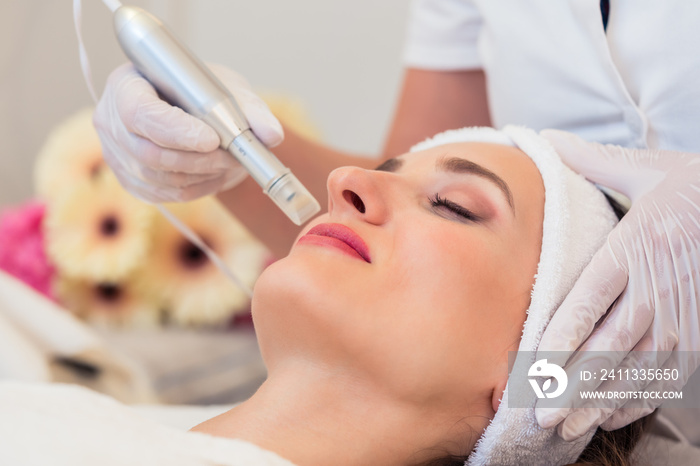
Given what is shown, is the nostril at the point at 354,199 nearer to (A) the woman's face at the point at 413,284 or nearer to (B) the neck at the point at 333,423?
(A) the woman's face at the point at 413,284

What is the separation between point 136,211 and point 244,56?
789 mm

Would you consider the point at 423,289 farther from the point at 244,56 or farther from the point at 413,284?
the point at 244,56

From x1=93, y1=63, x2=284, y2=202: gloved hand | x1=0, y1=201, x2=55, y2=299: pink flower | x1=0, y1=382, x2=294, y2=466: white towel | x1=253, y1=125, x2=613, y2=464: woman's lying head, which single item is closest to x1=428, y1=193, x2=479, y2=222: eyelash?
x1=253, y1=125, x2=613, y2=464: woman's lying head

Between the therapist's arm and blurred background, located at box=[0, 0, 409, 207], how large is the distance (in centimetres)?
60

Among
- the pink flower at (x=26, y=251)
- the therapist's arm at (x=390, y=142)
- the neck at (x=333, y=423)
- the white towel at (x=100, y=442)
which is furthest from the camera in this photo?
the pink flower at (x=26, y=251)

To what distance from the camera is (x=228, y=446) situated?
29.5 inches

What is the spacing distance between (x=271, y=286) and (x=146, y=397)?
0.67m

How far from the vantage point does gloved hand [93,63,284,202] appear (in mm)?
931

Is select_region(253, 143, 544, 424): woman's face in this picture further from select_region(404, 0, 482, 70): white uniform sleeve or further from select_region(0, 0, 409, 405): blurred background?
select_region(0, 0, 409, 405): blurred background

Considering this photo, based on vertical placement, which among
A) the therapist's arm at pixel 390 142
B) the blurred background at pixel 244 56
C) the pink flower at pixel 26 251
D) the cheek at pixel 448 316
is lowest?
the cheek at pixel 448 316

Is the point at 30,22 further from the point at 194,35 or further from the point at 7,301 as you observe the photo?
the point at 7,301

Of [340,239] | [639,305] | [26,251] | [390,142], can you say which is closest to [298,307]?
[340,239]

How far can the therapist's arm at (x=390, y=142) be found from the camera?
129cm

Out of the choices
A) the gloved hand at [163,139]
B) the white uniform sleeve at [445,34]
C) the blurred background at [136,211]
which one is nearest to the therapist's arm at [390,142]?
the white uniform sleeve at [445,34]
